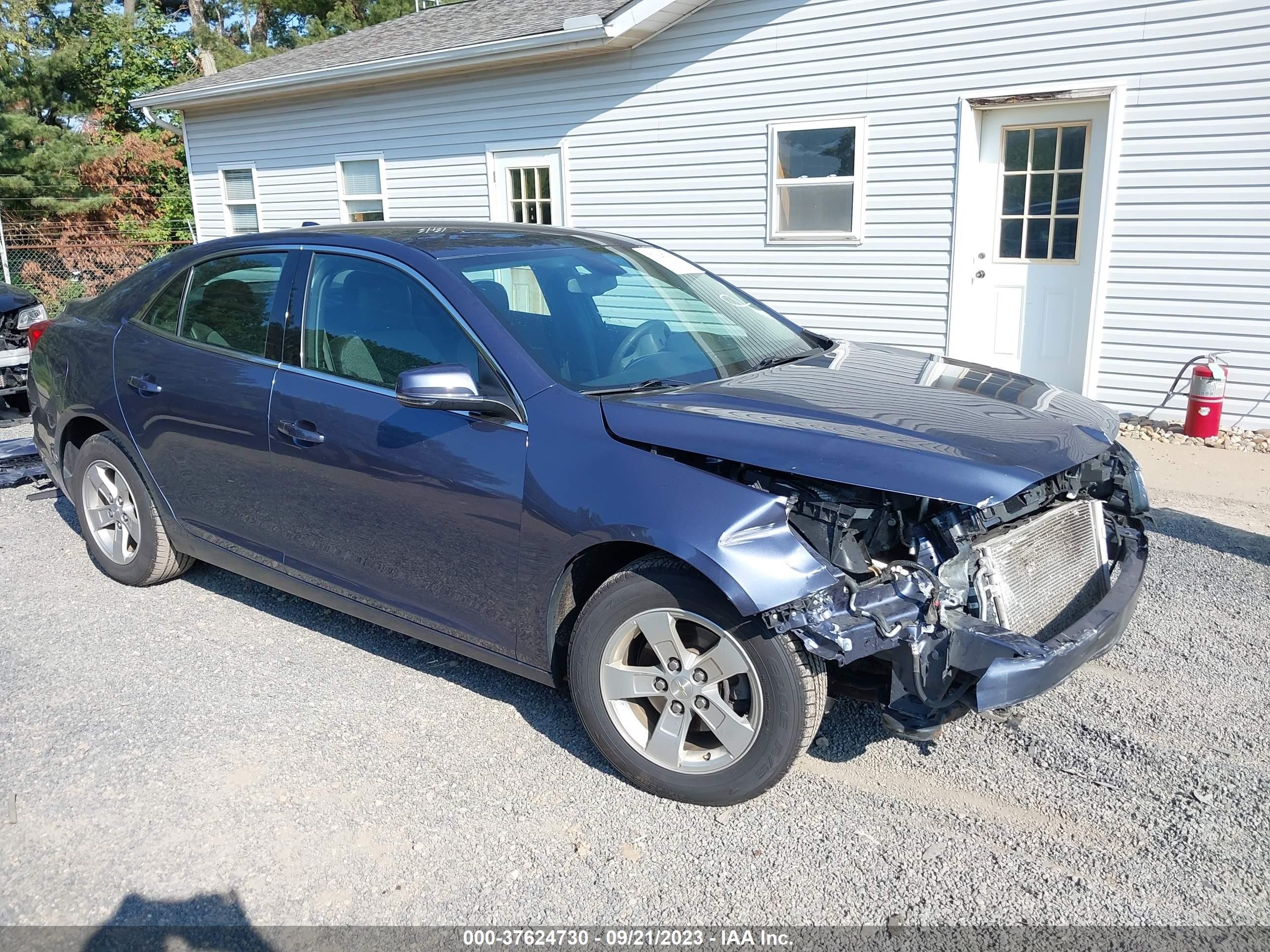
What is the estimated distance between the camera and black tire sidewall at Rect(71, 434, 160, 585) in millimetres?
4574

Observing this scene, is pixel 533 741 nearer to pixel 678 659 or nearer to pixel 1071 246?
pixel 678 659

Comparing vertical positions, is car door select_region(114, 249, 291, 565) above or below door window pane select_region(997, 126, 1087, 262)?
below

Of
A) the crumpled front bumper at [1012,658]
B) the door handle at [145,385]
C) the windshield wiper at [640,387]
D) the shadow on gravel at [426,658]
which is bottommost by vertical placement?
the shadow on gravel at [426,658]

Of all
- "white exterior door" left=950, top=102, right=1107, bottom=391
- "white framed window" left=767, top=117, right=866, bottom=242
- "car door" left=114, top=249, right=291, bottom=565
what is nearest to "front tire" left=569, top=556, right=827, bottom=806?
"car door" left=114, top=249, right=291, bottom=565

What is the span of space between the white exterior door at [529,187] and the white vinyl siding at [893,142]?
0.20 meters

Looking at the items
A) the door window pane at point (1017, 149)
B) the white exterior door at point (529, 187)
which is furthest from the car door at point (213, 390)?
the white exterior door at point (529, 187)

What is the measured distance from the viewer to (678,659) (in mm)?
2949

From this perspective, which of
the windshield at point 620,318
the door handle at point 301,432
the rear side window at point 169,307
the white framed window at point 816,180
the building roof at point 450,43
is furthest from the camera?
the building roof at point 450,43

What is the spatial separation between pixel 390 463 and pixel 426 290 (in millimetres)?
627

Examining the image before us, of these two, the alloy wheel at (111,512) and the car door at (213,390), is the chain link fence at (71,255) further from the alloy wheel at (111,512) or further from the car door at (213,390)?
the car door at (213,390)

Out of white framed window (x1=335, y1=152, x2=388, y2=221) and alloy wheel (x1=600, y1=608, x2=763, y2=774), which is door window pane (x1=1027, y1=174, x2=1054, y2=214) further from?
white framed window (x1=335, y1=152, x2=388, y2=221)

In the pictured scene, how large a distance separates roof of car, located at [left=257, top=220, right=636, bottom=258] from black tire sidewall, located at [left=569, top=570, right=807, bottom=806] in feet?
4.86

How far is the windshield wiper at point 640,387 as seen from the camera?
10.7ft

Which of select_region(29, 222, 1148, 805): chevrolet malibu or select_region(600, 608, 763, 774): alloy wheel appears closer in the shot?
select_region(29, 222, 1148, 805): chevrolet malibu
